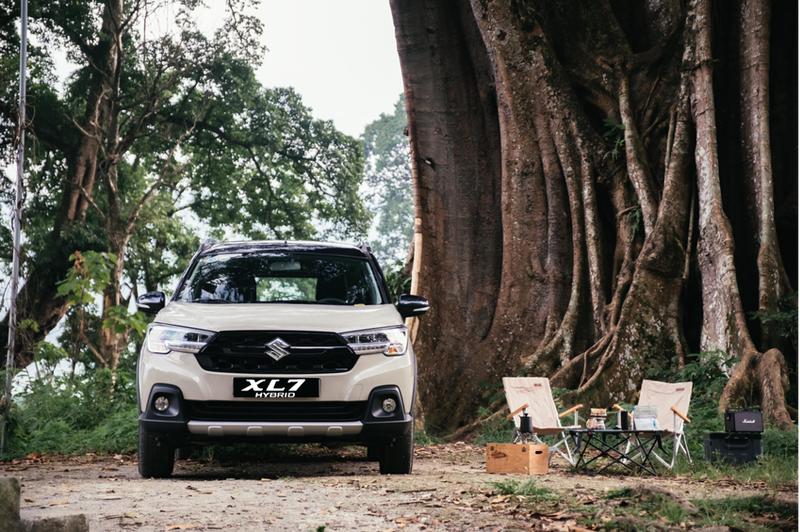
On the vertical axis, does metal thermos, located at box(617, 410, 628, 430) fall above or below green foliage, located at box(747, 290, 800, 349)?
below

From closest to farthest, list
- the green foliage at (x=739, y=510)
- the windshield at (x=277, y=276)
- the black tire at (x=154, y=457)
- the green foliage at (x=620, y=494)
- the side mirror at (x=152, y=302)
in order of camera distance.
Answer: the green foliage at (x=739, y=510) → the green foliage at (x=620, y=494) → the black tire at (x=154, y=457) → the side mirror at (x=152, y=302) → the windshield at (x=277, y=276)

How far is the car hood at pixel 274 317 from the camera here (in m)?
5.93

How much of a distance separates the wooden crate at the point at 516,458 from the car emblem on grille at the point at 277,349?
81.6 inches

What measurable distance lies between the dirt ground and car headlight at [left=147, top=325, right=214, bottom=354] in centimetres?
94

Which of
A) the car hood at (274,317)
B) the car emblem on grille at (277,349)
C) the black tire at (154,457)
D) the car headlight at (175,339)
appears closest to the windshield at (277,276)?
the car hood at (274,317)

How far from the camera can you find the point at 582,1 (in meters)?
12.4

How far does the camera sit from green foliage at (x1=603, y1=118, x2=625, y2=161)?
36.9 feet

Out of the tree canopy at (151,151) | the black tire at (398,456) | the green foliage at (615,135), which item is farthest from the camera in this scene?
the tree canopy at (151,151)

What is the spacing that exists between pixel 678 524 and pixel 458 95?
981 cm

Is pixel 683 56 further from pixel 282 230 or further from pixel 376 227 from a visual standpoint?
pixel 376 227

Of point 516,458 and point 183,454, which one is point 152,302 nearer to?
point 183,454

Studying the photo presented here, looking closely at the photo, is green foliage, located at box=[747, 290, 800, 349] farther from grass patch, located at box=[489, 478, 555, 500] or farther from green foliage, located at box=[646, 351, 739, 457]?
grass patch, located at box=[489, 478, 555, 500]

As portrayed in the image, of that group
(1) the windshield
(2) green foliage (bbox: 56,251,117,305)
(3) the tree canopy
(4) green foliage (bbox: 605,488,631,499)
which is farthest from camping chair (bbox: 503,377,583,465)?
(3) the tree canopy

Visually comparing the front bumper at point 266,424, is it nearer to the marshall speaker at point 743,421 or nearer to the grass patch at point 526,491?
the grass patch at point 526,491
